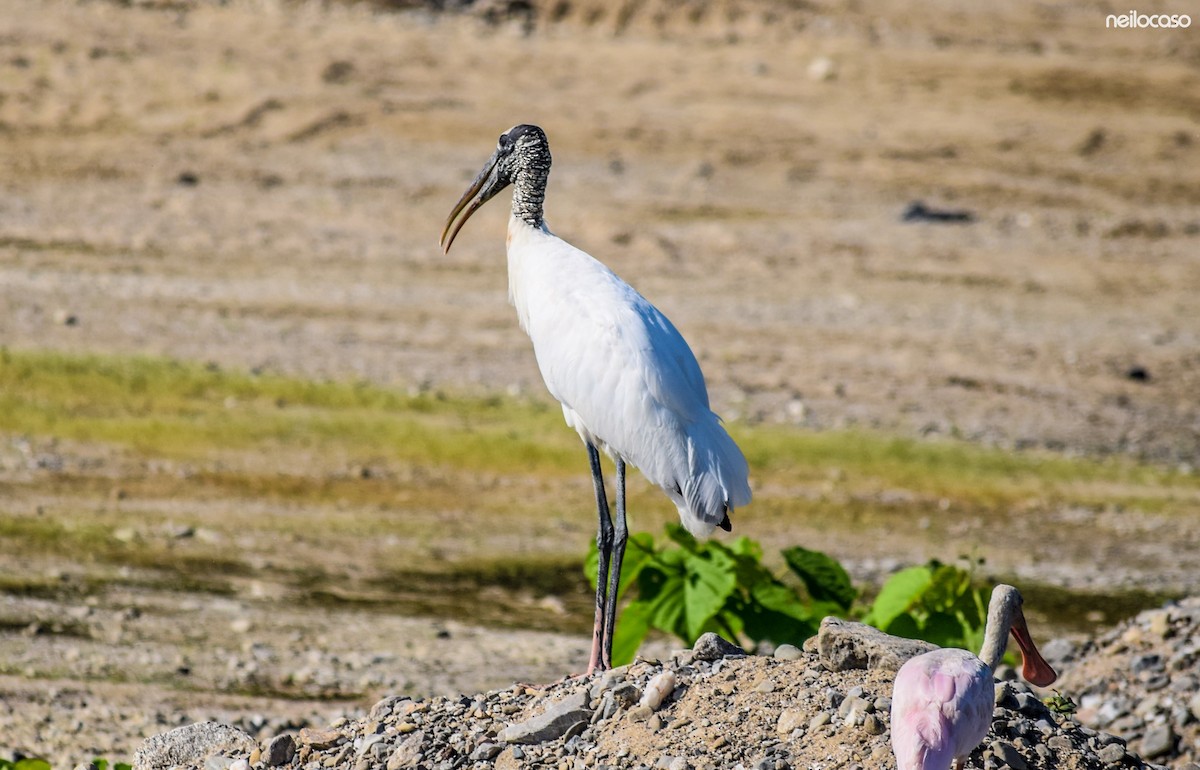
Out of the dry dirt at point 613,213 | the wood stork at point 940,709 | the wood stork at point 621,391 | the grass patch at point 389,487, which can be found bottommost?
the grass patch at point 389,487

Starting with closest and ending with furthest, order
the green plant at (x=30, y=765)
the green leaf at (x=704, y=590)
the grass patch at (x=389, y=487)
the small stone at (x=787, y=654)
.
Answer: the small stone at (x=787, y=654) → the green plant at (x=30, y=765) → the green leaf at (x=704, y=590) → the grass patch at (x=389, y=487)

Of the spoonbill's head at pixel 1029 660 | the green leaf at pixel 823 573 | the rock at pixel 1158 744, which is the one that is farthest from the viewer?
the green leaf at pixel 823 573

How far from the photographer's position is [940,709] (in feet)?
17.1

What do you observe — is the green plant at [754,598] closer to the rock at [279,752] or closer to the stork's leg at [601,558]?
the stork's leg at [601,558]

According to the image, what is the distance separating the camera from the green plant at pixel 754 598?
310 inches

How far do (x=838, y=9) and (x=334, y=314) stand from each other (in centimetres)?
1288

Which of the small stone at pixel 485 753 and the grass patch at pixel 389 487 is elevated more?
the small stone at pixel 485 753

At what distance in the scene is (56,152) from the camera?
21.2 m

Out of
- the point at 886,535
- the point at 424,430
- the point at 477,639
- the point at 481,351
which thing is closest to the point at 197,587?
the point at 477,639

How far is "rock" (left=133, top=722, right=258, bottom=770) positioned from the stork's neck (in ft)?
7.89

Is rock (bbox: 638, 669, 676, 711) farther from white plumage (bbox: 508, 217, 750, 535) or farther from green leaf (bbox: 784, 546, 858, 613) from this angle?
green leaf (bbox: 784, 546, 858, 613)

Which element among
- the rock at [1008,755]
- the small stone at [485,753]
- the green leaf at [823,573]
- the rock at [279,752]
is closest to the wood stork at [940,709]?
the rock at [1008,755]

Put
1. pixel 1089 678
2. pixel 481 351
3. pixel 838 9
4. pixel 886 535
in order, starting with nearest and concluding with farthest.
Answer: pixel 1089 678, pixel 886 535, pixel 481 351, pixel 838 9

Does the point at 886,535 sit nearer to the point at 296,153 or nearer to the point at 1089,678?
the point at 1089,678
